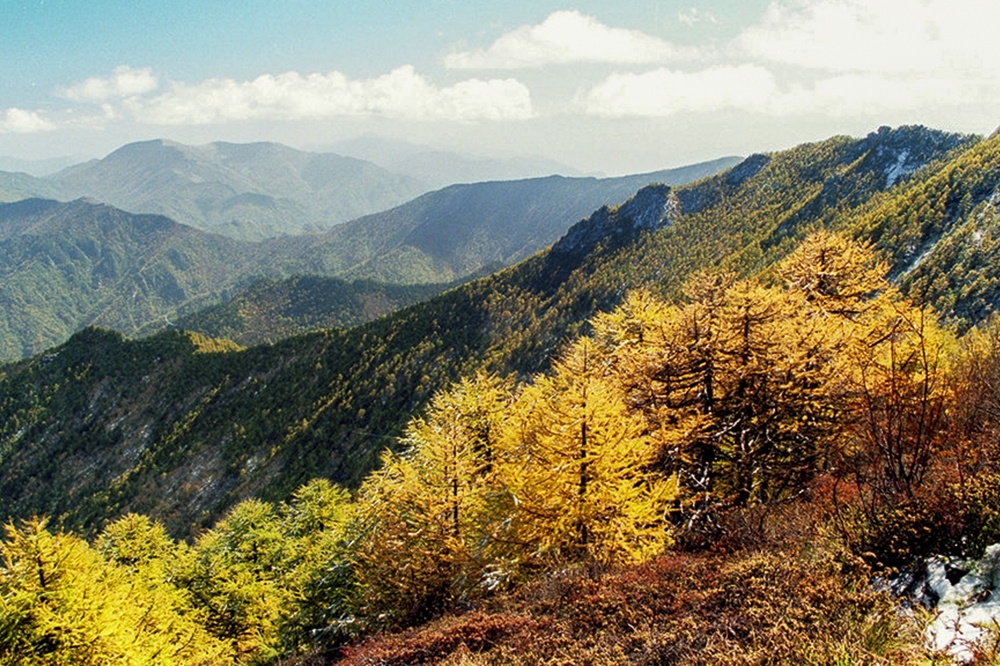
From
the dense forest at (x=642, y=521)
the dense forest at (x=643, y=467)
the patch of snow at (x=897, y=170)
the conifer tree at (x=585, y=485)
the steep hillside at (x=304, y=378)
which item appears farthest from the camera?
the patch of snow at (x=897, y=170)

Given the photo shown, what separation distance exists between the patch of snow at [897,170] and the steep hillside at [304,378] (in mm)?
741

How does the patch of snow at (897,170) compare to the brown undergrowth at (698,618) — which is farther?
the patch of snow at (897,170)

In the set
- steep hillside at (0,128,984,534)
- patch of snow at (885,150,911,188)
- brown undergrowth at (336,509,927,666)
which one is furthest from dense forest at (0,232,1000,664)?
patch of snow at (885,150,911,188)

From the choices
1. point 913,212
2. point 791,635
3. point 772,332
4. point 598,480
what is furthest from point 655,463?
point 913,212

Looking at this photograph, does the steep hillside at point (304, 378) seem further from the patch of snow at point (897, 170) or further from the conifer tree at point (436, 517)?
the conifer tree at point (436, 517)

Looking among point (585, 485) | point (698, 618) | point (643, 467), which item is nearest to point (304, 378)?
point (643, 467)

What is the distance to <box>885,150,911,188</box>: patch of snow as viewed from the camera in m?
148

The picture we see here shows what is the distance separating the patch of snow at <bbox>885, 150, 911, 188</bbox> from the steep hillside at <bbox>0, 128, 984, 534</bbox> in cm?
74

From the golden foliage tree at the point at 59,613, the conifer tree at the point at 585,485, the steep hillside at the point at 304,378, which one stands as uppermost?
the conifer tree at the point at 585,485

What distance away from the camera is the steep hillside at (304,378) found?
→ 132625mm

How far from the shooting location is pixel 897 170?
150 m

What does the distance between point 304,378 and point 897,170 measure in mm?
184500

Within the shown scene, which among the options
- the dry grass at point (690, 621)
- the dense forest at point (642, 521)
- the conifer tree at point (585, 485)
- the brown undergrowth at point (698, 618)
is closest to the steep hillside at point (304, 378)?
the dense forest at point (642, 521)

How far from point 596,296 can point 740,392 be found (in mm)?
164444
